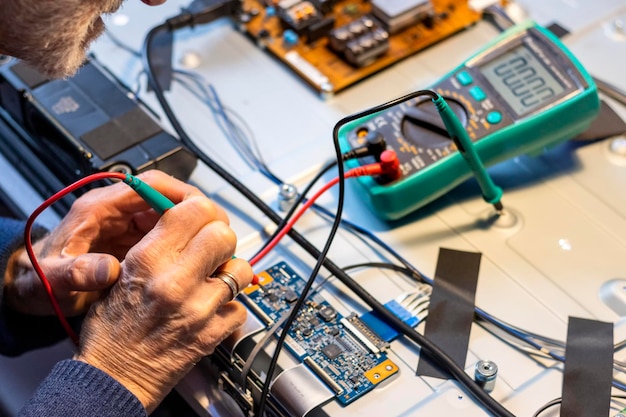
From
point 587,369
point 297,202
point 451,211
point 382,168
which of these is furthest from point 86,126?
point 587,369

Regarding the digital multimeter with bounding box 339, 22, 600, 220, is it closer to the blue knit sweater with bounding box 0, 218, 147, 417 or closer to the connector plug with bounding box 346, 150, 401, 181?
the connector plug with bounding box 346, 150, 401, 181

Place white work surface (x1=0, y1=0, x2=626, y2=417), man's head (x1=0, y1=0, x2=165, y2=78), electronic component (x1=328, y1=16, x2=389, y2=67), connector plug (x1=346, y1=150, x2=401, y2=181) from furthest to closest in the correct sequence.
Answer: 1. electronic component (x1=328, y1=16, x2=389, y2=67)
2. connector plug (x1=346, y1=150, x2=401, y2=181)
3. white work surface (x1=0, y1=0, x2=626, y2=417)
4. man's head (x1=0, y1=0, x2=165, y2=78)

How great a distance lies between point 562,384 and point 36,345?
29.2 inches

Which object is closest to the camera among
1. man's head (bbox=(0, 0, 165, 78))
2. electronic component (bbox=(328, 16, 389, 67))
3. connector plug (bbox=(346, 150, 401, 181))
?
man's head (bbox=(0, 0, 165, 78))

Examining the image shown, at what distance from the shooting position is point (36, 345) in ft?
3.94

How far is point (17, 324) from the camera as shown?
118cm

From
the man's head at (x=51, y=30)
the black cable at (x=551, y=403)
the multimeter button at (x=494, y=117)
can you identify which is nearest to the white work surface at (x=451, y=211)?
the black cable at (x=551, y=403)

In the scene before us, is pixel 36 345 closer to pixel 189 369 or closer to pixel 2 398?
pixel 2 398

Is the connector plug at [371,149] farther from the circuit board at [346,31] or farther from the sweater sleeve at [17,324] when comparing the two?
the sweater sleeve at [17,324]

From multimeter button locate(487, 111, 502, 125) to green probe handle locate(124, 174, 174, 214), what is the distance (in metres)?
0.48

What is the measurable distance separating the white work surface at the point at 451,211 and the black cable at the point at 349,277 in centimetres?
2

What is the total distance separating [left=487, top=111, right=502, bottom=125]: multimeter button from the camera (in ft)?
3.88

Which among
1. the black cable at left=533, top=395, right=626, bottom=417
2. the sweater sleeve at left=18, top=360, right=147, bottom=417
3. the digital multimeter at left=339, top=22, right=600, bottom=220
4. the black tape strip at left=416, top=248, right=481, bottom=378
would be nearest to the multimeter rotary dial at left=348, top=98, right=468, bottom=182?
the digital multimeter at left=339, top=22, right=600, bottom=220

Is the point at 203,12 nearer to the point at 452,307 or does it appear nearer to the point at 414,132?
the point at 414,132
